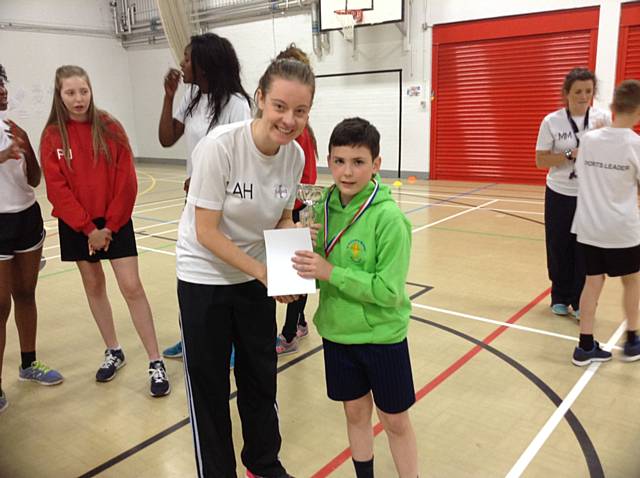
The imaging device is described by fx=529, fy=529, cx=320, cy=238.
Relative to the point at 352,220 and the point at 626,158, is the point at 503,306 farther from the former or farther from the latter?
the point at 352,220

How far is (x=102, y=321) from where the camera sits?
3051 mm

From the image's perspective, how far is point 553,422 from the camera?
2.45 m

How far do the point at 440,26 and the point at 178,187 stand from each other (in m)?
6.21

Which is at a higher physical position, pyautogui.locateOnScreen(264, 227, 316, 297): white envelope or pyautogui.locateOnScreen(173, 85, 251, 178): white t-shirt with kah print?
pyautogui.locateOnScreen(173, 85, 251, 178): white t-shirt with kah print


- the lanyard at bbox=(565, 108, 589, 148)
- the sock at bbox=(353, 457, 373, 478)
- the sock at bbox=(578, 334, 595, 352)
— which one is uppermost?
the lanyard at bbox=(565, 108, 589, 148)

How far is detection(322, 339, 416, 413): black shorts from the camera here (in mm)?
1721

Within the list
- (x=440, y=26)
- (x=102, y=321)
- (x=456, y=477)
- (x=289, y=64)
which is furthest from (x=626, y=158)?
(x=440, y=26)

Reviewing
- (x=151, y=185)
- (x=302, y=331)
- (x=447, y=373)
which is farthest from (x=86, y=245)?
(x=151, y=185)

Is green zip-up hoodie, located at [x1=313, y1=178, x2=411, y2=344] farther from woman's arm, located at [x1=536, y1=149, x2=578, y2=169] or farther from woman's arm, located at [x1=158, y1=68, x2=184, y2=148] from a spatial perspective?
woman's arm, located at [x1=536, y1=149, x2=578, y2=169]

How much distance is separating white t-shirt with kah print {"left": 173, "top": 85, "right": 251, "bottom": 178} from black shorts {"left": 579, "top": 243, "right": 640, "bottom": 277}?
2011 millimetres

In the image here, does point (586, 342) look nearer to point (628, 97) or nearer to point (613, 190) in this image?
point (613, 190)

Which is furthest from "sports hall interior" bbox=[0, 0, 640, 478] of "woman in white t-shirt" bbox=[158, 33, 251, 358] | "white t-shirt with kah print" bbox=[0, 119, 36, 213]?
"woman in white t-shirt" bbox=[158, 33, 251, 358]

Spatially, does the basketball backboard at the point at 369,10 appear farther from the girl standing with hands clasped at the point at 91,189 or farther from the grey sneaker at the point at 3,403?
the grey sneaker at the point at 3,403

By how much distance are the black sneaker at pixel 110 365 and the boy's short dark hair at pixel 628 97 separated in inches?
124
